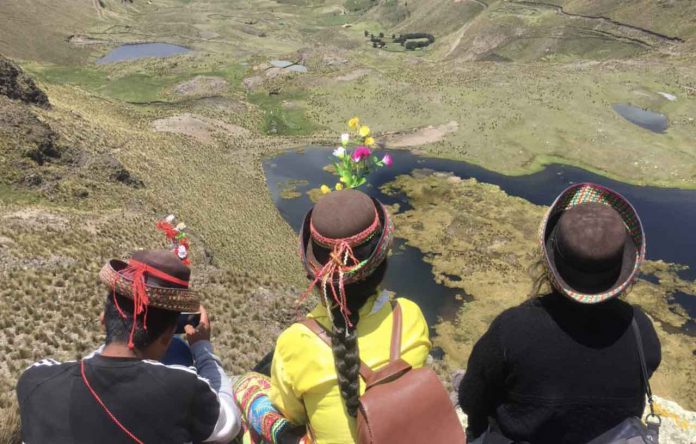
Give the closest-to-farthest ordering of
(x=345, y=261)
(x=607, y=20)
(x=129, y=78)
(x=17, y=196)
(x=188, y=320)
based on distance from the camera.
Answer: (x=345, y=261)
(x=188, y=320)
(x=17, y=196)
(x=129, y=78)
(x=607, y=20)

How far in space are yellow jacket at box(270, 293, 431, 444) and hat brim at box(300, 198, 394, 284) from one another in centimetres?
34

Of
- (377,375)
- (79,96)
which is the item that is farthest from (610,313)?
(79,96)

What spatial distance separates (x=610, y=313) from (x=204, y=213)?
1156 inches

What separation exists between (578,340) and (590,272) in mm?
542

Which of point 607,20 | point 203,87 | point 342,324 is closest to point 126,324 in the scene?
point 342,324

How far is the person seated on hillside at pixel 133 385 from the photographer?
365 cm

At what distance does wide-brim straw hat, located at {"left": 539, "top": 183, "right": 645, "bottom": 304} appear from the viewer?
132 inches

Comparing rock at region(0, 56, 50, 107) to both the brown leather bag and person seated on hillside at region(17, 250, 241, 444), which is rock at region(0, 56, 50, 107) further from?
the brown leather bag

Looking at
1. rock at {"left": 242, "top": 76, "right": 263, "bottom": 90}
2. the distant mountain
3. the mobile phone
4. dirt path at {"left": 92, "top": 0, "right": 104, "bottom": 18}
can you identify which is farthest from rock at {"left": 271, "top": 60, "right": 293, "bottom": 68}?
dirt path at {"left": 92, "top": 0, "right": 104, "bottom": 18}

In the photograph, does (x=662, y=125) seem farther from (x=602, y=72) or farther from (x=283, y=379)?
(x=283, y=379)

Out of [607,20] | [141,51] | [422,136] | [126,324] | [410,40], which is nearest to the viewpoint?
[126,324]

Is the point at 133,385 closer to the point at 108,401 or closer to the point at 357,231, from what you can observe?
the point at 108,401

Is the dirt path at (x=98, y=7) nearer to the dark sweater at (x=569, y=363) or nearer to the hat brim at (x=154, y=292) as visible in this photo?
the hat brim at (x=154, y=292)

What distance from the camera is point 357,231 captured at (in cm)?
364
